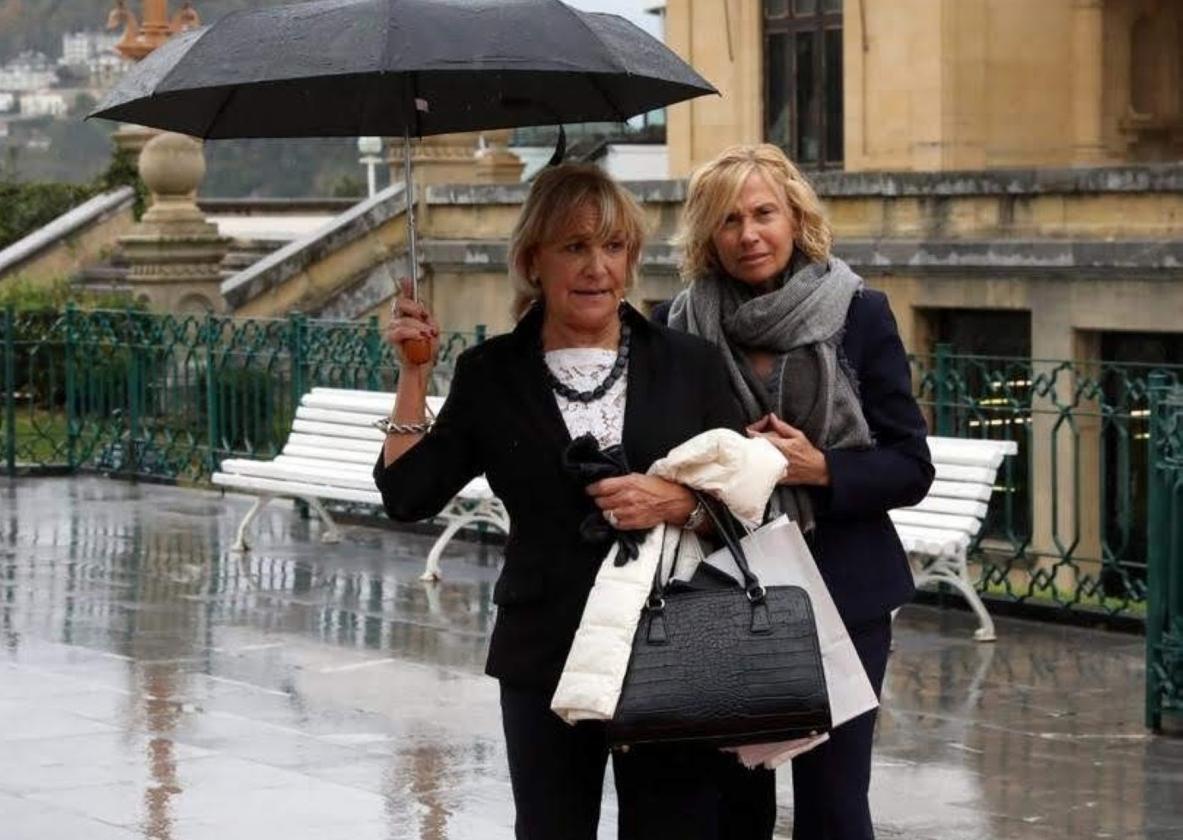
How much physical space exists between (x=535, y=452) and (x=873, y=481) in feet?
2.44

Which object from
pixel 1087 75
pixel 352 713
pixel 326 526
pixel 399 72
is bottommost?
pixel 352 713

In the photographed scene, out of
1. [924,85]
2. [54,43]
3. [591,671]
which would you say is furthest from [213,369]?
[54,43]

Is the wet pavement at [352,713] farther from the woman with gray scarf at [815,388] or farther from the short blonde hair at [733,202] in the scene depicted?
the short blonde hair at [733,202]

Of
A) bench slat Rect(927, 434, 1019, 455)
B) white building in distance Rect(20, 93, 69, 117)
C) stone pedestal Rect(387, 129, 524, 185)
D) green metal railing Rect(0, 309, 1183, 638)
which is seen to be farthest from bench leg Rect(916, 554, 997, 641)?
white building in distance Rect(20, 93, 69, 117)

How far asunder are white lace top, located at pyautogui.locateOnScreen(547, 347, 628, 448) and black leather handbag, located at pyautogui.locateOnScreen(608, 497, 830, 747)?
0.39m

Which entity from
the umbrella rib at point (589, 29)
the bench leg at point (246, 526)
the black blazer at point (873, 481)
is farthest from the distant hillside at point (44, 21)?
the black blazer at point (873, 481)

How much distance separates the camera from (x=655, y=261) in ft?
87.4

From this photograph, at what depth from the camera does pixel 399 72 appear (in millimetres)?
5809

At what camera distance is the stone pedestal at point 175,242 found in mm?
26172

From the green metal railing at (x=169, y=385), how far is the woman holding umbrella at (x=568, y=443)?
10818mm

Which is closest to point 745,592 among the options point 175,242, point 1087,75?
point 175,242

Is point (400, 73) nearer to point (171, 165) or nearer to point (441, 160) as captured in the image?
point (171, 165)

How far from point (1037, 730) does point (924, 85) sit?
21023mm

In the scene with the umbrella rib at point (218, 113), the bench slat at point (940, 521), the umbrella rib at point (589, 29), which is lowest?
the bench slat at point (940, 521)
